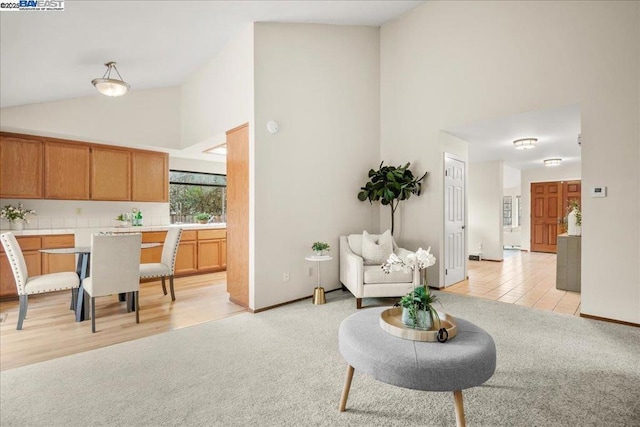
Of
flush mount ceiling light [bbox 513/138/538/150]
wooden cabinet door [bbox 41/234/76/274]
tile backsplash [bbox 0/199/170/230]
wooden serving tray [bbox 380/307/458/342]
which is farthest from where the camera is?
flush mount ceiling light [bbox 513/138/538/150]

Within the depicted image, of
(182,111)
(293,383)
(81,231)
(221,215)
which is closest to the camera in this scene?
(293,383)

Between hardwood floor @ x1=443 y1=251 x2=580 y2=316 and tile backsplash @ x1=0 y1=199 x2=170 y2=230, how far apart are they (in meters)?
5.45

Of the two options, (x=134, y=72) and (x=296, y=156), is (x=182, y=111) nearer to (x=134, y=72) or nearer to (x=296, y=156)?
(x=134, y=72)

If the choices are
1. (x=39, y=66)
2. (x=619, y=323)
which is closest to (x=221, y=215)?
(x=39, y=66)

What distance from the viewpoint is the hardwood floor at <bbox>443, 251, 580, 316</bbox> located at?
13.8 ft

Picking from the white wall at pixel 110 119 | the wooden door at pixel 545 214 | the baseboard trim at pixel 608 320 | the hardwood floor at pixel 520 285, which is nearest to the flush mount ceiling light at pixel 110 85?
the white wall at pixel 110 119

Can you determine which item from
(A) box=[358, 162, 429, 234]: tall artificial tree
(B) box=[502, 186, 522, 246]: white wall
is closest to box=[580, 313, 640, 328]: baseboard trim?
(A) box=[358, 162, 429, 234]: tall artificial tree

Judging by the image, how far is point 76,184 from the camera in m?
5.13

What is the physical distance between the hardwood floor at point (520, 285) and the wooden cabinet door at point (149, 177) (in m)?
5.28

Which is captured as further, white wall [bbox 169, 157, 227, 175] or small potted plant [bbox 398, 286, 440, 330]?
white wall [bbox 169, 157, 227, 175]

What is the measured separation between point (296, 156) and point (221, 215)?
374cm

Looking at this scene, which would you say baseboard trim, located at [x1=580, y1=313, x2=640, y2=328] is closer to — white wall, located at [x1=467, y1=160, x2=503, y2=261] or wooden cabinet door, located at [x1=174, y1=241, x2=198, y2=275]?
white wall, located at [x1=467, y1=160, x2=503, y2=261]

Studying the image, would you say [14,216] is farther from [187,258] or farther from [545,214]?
[545,214]

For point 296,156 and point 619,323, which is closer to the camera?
point 619,323
